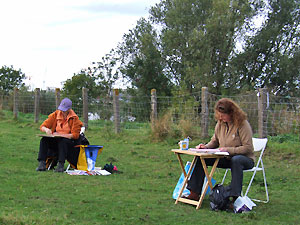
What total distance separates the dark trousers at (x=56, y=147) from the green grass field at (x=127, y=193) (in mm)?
347

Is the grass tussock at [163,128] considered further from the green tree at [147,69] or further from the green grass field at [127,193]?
the green tree at [147,69]

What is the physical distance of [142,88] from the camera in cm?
3206

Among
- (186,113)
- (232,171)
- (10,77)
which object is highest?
(10,77)

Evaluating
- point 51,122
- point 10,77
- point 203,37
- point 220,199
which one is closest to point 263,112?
point 51,122

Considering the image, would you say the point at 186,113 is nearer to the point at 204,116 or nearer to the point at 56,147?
the point at 204,116

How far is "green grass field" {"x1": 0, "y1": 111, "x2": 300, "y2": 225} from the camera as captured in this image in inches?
179

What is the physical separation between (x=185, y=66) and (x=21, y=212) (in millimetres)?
26651

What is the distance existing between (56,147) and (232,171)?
389 centimetres

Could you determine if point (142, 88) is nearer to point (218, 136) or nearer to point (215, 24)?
point (215, 24)

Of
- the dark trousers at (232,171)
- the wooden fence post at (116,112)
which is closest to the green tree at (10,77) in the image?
the wooden fence post at (116,112)

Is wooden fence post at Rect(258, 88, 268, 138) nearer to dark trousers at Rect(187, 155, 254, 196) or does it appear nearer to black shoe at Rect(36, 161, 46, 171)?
dark trousers at Rect(187, 155, 254, 196)

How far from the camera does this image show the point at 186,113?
12.3 meters

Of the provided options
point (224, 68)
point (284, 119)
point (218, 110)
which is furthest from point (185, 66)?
point (218, 110)

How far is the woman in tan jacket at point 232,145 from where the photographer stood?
203 inches
